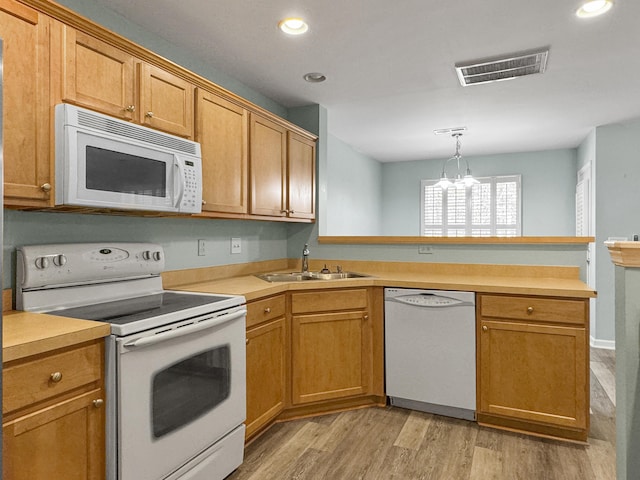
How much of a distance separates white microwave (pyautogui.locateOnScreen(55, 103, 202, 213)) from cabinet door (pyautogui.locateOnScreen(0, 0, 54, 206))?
0.17ft

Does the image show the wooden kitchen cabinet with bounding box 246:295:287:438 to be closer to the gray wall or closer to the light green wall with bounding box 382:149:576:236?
the gray wall

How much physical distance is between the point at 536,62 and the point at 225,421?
3.00 metres

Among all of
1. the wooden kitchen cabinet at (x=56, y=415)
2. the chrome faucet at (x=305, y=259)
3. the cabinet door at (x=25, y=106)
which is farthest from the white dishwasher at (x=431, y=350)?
the cabinet door at (x=25, y=106)

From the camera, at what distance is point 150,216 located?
7.63 feet

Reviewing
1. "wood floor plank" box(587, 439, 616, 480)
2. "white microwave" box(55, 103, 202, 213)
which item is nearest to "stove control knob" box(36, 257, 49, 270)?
"white microwave" box(55, 103, 202, 213)

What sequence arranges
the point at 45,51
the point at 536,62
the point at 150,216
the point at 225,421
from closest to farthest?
the point at 45,51, the point at 225,421, the point at 150,216, the point at 536,62

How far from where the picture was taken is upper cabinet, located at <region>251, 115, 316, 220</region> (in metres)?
2.88

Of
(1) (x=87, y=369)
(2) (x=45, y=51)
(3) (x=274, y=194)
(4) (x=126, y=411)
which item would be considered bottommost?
(4) (x=126, y=411)

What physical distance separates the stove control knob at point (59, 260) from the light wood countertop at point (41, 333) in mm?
258

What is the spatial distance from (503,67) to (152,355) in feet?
9.55

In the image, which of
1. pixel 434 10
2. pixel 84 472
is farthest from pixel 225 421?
pixel 434 10

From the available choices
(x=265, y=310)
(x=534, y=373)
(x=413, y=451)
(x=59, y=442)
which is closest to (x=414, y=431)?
(x=413, y=451)

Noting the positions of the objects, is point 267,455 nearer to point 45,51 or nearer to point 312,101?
point 45,51

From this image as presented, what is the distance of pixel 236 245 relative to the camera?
3.12 meters
